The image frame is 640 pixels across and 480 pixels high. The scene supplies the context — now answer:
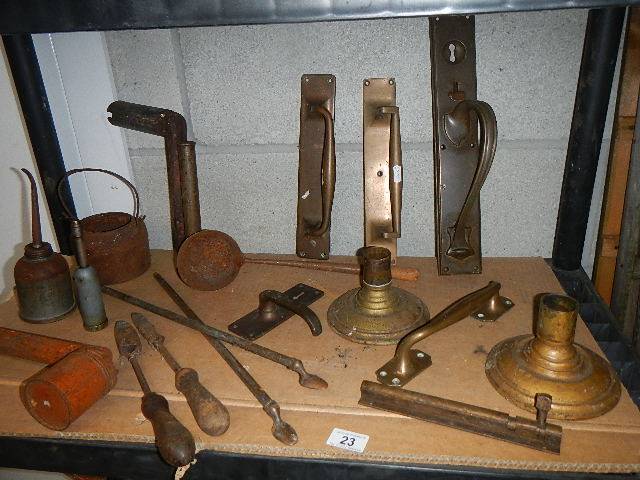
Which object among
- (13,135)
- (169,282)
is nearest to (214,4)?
(169,282)

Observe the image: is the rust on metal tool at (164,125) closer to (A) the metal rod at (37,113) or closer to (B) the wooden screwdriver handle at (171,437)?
(A) the metal rod at (37,113)

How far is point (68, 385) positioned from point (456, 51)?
2.99 ft

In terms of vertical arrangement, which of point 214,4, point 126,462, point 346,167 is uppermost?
point 214,4

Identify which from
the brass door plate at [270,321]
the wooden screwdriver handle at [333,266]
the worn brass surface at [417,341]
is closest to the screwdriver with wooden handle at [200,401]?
the brass door plate at [270,321]

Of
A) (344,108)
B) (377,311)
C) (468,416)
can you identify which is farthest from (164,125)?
(468,416)

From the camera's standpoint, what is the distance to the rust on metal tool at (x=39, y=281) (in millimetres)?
947

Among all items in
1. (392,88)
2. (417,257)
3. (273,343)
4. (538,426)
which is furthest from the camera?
(417,257)

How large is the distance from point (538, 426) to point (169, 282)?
78 centimetres

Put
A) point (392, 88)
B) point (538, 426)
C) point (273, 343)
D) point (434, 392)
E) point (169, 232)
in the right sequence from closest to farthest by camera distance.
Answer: point (538, 426) < point (434, 392) < point (273, 343) < point (392, 88) < point (169, 232)

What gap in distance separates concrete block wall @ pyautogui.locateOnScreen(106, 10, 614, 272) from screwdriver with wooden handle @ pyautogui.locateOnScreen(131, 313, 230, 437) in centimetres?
49

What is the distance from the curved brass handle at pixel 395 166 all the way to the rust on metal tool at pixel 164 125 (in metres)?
0.44

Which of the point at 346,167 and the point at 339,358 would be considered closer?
the point at 339,358

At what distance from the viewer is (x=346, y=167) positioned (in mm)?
1166

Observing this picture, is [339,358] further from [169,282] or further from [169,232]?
[169,232]
